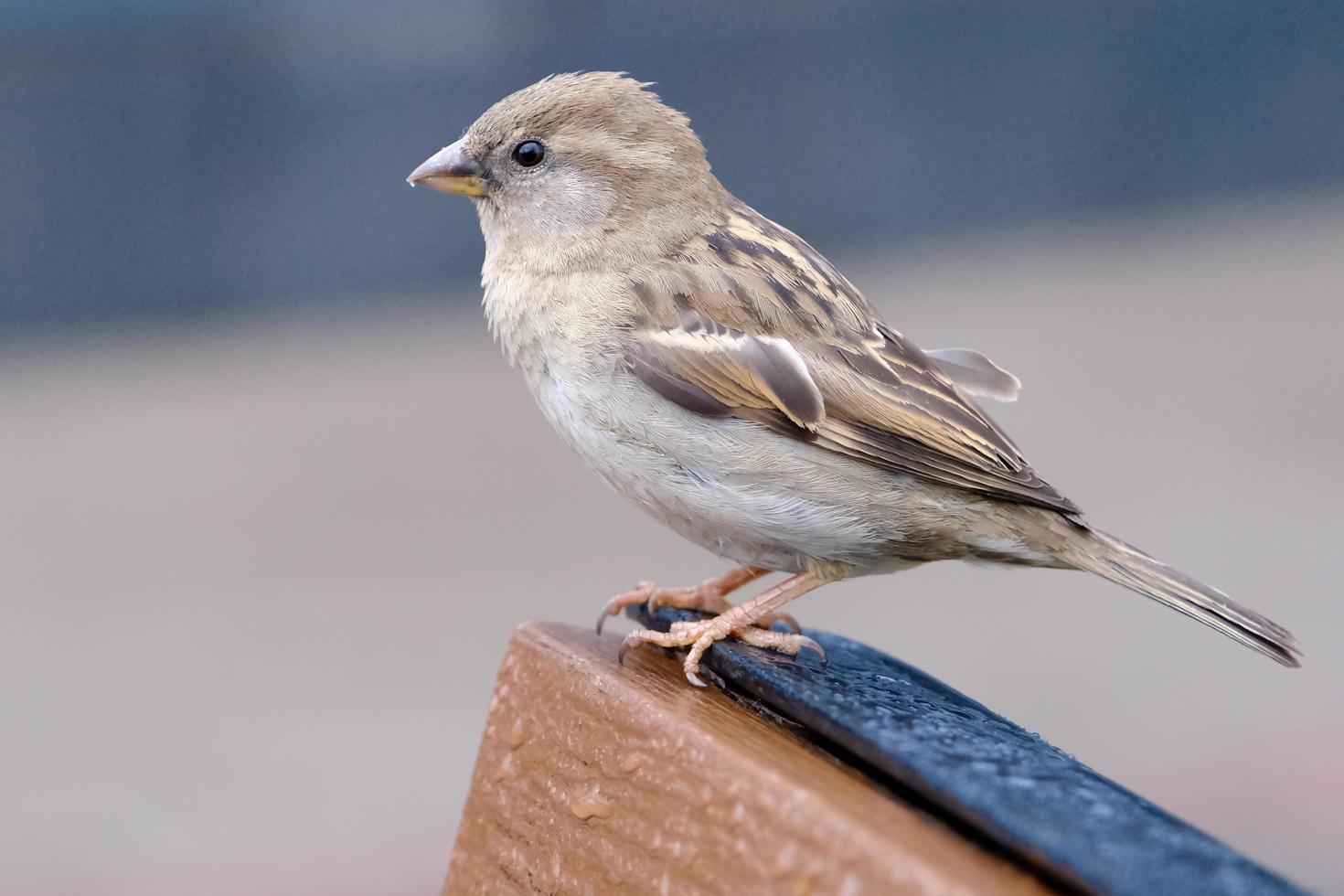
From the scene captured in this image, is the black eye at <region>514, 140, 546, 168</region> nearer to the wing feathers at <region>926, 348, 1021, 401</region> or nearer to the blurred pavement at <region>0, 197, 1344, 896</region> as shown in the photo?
the wing feathers at <region>926, 348, 1021, 401</region>

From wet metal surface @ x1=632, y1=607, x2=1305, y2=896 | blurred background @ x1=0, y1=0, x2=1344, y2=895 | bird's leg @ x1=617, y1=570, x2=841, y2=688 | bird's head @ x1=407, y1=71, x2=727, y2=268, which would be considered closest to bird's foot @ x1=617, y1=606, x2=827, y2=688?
bird's leg @ x1=617, y1=570, x2=841, y2=688

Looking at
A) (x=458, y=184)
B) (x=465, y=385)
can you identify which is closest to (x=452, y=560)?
(x=465, y=385)

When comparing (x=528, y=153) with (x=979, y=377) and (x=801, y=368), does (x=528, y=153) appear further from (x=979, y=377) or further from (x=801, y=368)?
(x=979, y=377)

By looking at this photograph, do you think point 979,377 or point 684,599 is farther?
→ point 979,377

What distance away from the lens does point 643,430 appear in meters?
2.75

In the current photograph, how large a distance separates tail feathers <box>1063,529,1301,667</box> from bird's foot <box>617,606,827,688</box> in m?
0.67

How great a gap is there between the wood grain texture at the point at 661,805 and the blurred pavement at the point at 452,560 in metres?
3.30

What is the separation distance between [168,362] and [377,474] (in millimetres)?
1573

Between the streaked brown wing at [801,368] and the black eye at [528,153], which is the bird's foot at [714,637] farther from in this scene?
the black eye at [528,153]

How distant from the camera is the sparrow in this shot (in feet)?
9.06

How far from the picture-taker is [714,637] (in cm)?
241

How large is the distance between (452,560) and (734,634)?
4.48 metres

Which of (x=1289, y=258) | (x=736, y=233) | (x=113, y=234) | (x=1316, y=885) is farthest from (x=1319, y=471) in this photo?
(x=113, y=234)

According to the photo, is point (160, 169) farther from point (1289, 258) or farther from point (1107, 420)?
point (1289, 258)
